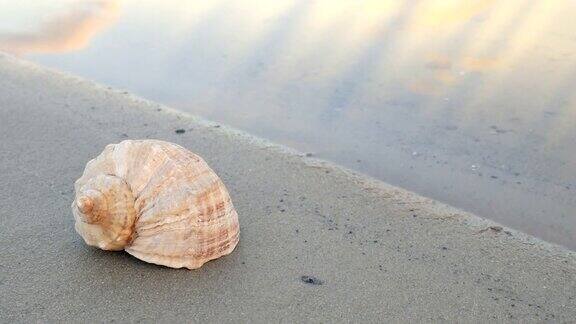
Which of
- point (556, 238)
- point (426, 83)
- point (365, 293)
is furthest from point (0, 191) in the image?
point (426, 83)

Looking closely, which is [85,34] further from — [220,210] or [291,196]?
[220,210]

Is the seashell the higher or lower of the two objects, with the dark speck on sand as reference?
higher

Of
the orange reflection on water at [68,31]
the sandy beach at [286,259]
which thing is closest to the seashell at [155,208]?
the sandy beach at [286,259]

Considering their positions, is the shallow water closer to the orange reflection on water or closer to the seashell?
the orange reflection on water

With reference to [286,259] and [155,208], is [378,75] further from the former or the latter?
[155,208]

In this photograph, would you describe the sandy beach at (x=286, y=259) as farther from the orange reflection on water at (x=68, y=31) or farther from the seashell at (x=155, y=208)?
the orange reflection on water at (x=68, y=31)

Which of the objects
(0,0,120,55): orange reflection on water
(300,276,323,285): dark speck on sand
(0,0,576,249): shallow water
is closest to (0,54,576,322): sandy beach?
(300,276,323,285): dark speck on sand
